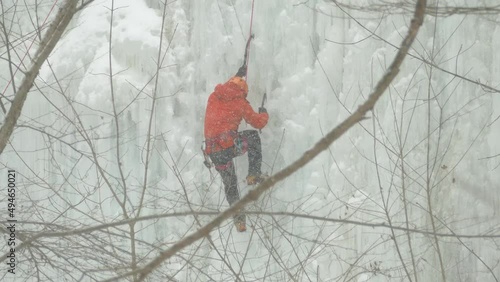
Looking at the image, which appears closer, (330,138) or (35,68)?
(330,138)

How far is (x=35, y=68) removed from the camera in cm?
223

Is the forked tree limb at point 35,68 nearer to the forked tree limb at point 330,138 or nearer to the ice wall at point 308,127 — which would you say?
the forked tree limb at point 330,138

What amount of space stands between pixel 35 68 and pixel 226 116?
3.10 m

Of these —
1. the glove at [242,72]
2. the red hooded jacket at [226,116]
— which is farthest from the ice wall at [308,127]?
the red hooded jacket at [226,116]

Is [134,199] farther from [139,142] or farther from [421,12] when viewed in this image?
[421,12]

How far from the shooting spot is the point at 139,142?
21.7 ft

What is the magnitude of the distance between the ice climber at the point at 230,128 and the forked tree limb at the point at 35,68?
2.91 m

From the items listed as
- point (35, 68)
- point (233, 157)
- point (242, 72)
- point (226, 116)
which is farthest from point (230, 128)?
point (35, 68)

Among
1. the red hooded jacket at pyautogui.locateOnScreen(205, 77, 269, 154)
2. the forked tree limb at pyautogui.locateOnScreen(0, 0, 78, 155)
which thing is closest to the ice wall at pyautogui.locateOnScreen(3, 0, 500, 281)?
the red hooded jacket at pyautogui.locateOnScreen(205, 77, 269, 154)

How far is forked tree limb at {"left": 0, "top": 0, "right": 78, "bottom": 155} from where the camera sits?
224cm

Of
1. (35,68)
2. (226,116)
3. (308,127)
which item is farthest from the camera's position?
(308,127)

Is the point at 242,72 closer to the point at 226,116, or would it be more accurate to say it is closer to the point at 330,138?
the point at 226,116

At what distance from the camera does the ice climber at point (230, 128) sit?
5305 millimetres

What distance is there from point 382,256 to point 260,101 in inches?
59.4
